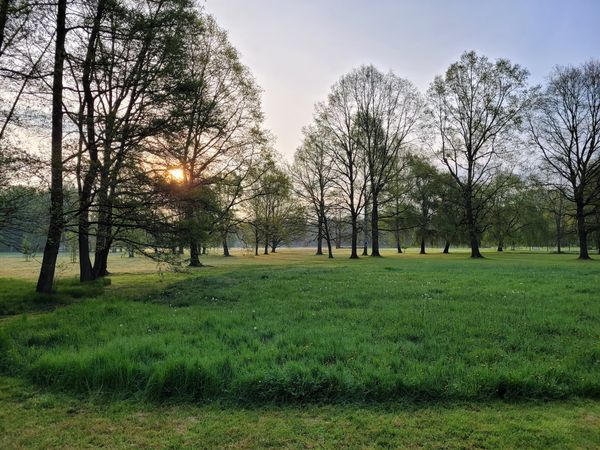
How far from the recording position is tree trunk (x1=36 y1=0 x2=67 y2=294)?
44.2 ft

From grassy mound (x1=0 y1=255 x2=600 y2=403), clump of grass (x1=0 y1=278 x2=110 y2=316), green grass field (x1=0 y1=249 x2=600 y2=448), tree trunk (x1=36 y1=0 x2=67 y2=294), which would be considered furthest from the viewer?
tree trunk (x1=36 y1=0 x2=67 y2=294)

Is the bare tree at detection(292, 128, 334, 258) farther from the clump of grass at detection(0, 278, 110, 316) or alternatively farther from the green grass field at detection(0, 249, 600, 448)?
the green grass field at detection(0, 249, 600, 448)

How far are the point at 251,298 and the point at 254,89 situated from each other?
24.9 m

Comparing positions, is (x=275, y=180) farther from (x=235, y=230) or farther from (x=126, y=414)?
(x=126, y=414)

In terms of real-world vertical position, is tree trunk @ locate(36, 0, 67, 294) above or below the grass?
above

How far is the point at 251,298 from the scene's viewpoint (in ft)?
41.4

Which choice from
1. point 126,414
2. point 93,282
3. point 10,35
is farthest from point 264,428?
point 93,282

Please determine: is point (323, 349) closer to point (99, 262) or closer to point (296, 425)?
point (296, 425)

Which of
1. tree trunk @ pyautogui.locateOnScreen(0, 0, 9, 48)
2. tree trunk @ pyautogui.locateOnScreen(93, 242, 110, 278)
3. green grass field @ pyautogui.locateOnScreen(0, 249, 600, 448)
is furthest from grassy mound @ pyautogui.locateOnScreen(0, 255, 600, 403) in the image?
tree trunk @ pyautogui.locateOnScreen(93, 242, 110, 278)

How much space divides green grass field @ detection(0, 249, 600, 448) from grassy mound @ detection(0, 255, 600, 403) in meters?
0.03

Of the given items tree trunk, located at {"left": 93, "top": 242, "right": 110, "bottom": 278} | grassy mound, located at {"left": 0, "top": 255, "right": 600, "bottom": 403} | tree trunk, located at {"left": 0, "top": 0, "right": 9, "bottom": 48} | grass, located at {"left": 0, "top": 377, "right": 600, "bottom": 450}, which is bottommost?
grass, located at {"left": 0, "top": 377, "right": 600, "bottom": 450}

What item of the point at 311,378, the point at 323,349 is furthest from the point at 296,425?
the point at 323,349

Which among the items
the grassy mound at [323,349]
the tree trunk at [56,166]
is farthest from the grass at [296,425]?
the tree trunk at [56,166]

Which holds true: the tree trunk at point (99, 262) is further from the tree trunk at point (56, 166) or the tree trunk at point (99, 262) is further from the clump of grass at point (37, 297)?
the tree trunk at point (56, 166)
